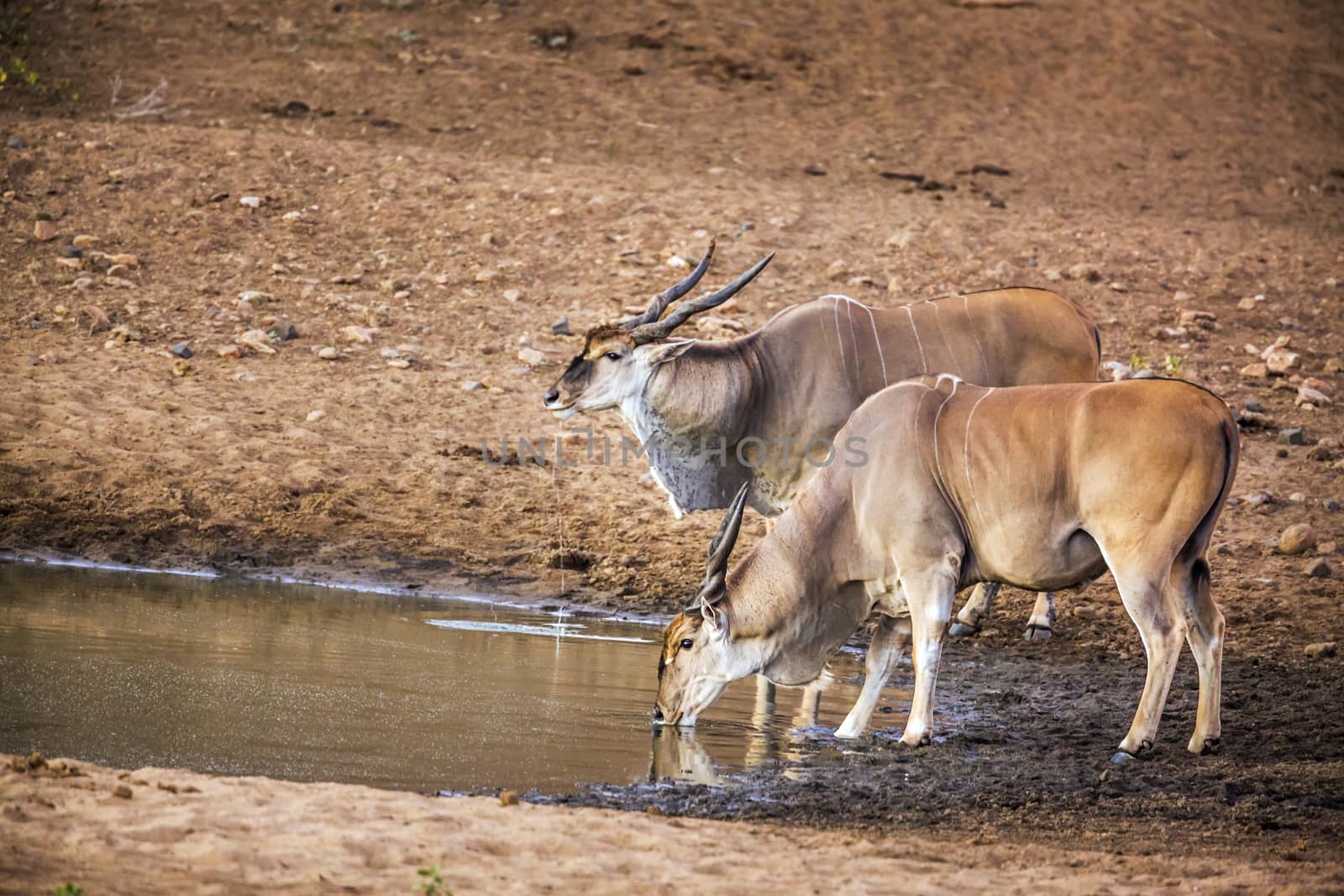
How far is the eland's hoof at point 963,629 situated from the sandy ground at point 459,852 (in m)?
3.36

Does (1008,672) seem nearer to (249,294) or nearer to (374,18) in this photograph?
(249,294)

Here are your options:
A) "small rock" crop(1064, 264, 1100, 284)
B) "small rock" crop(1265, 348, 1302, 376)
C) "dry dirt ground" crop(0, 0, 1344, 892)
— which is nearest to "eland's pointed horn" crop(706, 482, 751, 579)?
"dry dirt ground" crop(0, 0, 1344, 892)

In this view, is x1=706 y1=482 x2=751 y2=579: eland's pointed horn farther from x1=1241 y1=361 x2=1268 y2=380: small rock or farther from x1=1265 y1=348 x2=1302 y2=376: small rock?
x1=1265 y1=348 x2=1302 y2=376: small rock

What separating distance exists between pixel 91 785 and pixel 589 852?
4.27ft

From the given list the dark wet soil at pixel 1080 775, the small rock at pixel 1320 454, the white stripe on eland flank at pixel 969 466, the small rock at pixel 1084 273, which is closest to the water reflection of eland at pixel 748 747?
the dark wet soil at pixel 1080 775

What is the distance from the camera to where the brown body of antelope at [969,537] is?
5.66m

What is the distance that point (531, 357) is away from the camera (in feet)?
35.2

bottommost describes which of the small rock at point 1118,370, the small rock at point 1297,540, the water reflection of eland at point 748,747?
the water reflection of eland at point 748,747

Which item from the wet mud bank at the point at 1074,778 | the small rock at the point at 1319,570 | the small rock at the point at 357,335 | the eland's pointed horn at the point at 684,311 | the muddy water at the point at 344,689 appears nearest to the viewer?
the wet mud bank at the point at 1074,778

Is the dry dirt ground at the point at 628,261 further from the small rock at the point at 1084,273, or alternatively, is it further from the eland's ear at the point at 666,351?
the eland's ear at the point at 666,351

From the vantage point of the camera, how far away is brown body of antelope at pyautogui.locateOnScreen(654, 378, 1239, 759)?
223 inches

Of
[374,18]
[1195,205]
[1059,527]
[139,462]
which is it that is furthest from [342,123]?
[1059,527]

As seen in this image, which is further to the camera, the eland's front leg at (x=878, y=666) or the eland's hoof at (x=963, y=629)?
the eland's hoof at (x=963, y=629)

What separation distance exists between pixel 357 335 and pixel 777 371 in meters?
4.12
